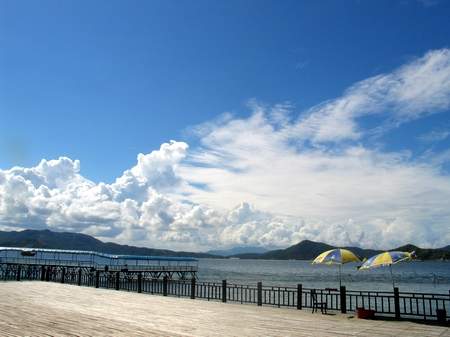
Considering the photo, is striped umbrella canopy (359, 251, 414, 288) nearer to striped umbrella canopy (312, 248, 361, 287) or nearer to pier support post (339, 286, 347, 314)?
striped umbrella canopy (312, 248, 361, 287)

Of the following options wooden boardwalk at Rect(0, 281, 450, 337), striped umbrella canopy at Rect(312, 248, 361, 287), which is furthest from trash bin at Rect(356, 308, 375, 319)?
striped umbrella canopy at Rect(312, 248, 361, 287)

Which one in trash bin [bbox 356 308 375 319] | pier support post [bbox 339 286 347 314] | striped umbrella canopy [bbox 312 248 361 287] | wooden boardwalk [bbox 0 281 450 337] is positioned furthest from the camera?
striped umbrella canopy [bbox 312 248 361 287]

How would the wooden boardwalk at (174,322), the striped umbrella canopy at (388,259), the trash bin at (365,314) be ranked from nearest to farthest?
the wooden boardwalk at (174,322), the striped umbrella canopy at (388,259), the trash bin at (365,314)

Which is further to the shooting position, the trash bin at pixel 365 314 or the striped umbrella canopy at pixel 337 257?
the striped umbrella canopy at pixel 337 257

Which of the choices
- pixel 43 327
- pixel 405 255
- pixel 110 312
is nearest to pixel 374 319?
pixel 405 255

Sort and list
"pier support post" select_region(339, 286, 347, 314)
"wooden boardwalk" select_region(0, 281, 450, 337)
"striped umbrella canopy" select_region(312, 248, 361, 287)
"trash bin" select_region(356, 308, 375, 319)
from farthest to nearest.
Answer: "striped umbrella canopy" select_region(312, 248, 361, 287), "pier support post" select_region(339, 286, 347, 314), "trash bin" select_region(356, 308, 375, 319), "wooden boardwalk" select_region(0, 281, 450, 337)

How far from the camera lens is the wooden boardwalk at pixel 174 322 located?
468 inches

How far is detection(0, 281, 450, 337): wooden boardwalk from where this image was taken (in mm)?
11876

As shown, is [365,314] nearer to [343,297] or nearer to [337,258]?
[343,297]

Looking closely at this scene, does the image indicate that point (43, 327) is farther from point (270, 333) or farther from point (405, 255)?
point (405, 255)

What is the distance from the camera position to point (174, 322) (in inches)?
541

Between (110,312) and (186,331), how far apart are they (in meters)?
4.87

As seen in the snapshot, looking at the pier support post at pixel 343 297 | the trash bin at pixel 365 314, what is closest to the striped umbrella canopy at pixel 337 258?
the pier support post at pixel 343 297

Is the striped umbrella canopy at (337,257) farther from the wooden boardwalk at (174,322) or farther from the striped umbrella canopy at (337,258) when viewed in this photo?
the wooden boardwalk at (174,322)
